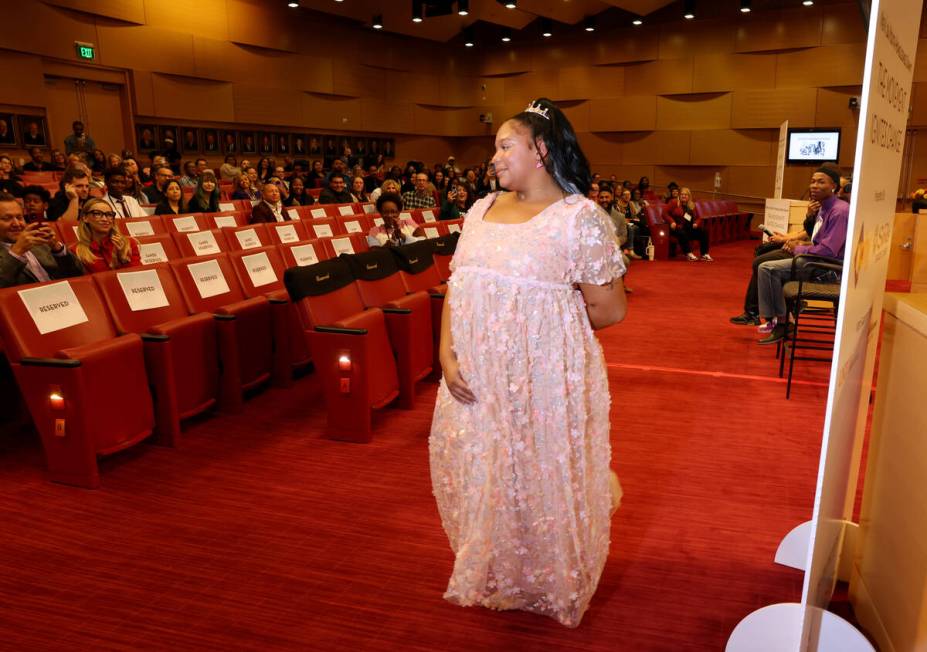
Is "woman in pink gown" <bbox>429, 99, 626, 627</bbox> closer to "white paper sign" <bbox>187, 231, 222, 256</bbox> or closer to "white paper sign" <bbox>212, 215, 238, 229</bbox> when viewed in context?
"white paper sign" <bbox>187, 231, 222, 256</bbox>

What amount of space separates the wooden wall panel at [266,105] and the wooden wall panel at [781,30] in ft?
29.6

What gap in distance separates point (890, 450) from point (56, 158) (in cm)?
966

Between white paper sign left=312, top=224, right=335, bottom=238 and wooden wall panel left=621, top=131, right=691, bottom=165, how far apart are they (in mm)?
11003

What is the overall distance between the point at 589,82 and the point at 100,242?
14.2m

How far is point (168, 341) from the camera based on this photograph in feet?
9.87

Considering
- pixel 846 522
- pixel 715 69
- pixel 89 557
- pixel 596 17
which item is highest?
pixel 596 17

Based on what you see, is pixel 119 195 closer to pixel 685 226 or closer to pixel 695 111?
pixel 685 226

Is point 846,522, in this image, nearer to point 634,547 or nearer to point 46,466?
point 634,547

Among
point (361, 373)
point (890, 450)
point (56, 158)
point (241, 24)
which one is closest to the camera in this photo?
point (890, 450)

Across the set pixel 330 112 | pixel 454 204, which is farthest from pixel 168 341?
pixel 330 112

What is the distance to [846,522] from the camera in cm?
206

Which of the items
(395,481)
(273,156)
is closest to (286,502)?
(395,481)

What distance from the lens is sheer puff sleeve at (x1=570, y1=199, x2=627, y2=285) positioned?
1.65 meters

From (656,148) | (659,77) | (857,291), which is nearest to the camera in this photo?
(857,291)
